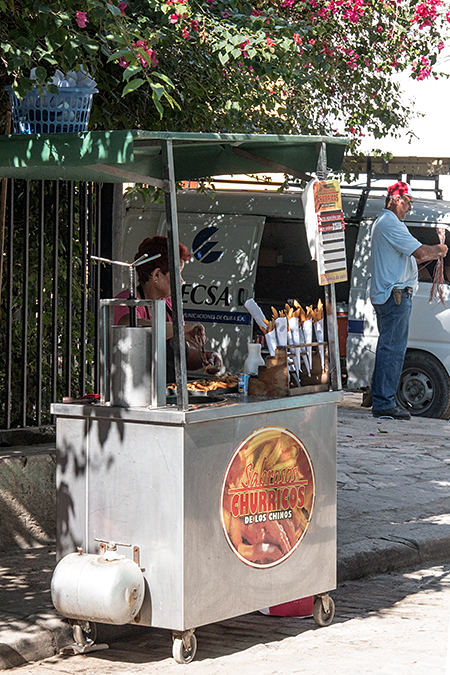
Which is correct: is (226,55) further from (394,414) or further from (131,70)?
(394,414)

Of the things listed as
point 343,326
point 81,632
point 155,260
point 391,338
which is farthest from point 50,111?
point 343,326

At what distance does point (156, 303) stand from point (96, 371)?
2753 millimetres

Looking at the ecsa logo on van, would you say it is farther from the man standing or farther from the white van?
the man standing

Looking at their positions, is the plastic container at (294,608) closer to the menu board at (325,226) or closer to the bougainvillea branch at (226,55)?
the menu board at (325,226)

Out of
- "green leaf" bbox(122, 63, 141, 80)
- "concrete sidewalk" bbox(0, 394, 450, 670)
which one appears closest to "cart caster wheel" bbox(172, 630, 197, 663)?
"concrete sidewalk" bbox(0, 394, 450, 670)

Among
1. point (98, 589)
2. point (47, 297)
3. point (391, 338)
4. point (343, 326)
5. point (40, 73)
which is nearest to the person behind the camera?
point (98, 589)

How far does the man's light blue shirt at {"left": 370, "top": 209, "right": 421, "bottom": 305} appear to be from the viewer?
32.3ft

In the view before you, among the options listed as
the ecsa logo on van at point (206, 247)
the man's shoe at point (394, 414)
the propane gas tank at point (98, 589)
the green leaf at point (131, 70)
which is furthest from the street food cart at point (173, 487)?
the ecsa logo on van at point (206, 247)

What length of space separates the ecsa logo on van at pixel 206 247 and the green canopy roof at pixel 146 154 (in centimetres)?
600

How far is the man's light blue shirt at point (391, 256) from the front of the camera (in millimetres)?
9844

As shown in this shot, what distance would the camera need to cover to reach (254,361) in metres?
4.85

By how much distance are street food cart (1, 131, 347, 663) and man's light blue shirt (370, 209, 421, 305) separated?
5237 mm

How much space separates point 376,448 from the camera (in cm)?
899

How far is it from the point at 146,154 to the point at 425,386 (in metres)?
7.09
